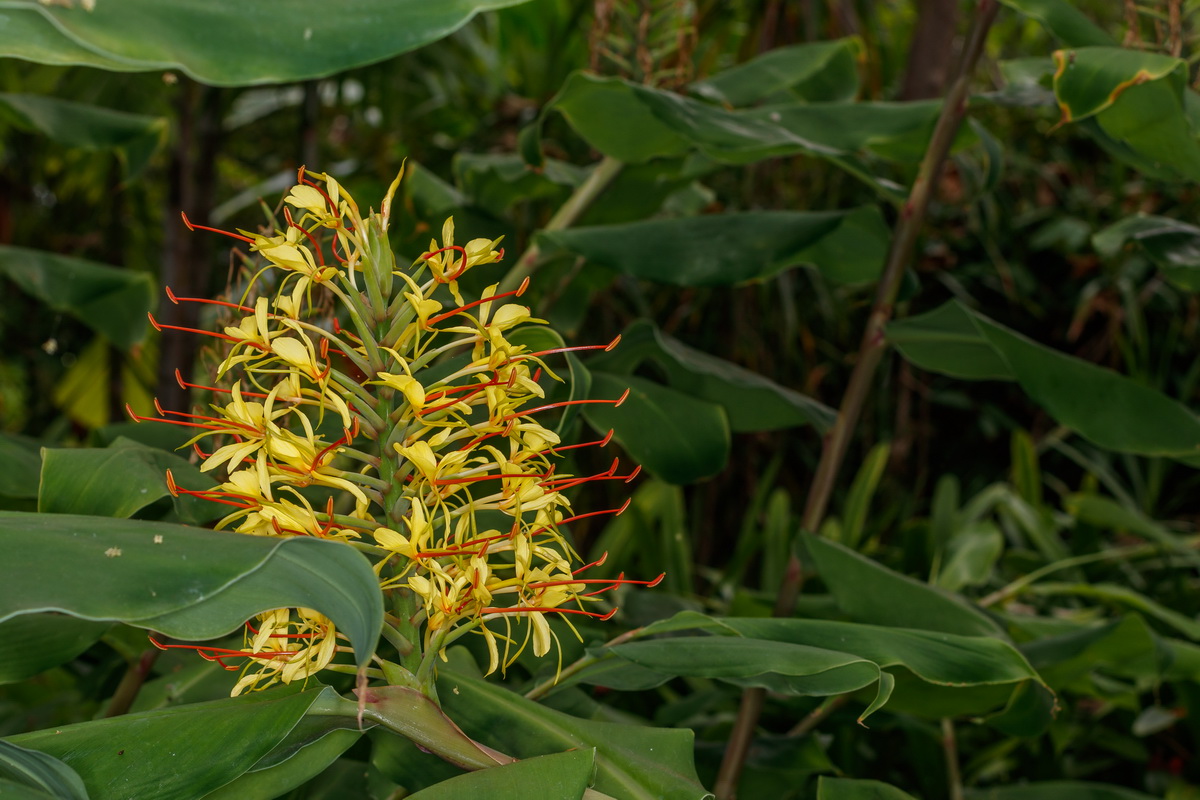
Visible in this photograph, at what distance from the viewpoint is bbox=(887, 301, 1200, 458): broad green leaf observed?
57cm

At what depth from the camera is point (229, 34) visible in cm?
28

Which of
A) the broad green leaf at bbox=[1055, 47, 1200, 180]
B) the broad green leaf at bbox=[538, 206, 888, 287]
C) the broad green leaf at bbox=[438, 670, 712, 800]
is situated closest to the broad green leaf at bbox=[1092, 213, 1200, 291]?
the broad green leaf at bbox=[1055, 47, 1200, 180]

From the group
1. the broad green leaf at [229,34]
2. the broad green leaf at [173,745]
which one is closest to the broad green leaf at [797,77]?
the broad green leaf at [229,34]

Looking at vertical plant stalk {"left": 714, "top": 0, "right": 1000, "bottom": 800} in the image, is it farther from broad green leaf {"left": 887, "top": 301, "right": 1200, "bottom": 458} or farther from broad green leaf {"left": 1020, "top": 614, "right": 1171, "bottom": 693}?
broad green leaf {"left": 1020, "top": 614, "right": 1171, "bottom": 693}

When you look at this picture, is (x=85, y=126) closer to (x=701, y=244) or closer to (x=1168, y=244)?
(x=701, y=244)

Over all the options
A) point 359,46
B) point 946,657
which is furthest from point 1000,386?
point 359,46

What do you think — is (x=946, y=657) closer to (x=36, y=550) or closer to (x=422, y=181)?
(x=36, y=550)

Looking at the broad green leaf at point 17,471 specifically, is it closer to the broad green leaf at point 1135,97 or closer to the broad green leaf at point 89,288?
the broad green leaf at point 89,288

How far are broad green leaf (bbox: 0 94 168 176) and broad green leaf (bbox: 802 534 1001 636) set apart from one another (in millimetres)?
622

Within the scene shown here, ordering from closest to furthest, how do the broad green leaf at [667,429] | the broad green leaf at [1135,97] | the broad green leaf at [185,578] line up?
the broad green leaf at [185,578]
the broad green leaf at [1135,97]
the broad green leaf at [667,429]

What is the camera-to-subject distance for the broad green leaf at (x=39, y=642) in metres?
0.39

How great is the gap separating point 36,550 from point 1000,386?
1.75m

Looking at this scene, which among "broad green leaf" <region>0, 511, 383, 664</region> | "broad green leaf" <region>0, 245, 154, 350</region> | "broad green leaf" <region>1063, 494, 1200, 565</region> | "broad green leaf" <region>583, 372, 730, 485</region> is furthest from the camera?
"broad green leaf" <region>1063, 494, 1200, 565</region>

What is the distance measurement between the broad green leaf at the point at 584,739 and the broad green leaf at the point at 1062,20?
47cm
